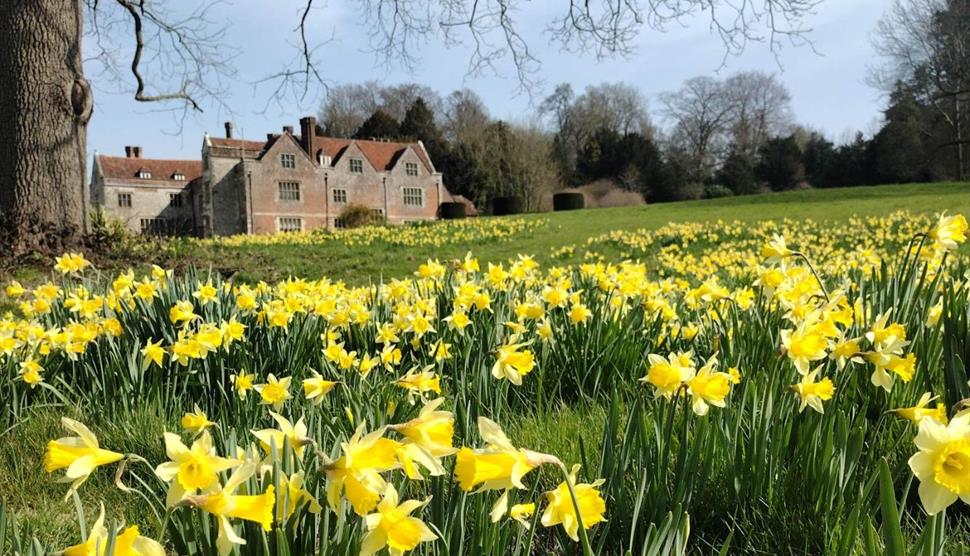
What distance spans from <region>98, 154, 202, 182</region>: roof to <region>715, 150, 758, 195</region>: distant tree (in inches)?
1552

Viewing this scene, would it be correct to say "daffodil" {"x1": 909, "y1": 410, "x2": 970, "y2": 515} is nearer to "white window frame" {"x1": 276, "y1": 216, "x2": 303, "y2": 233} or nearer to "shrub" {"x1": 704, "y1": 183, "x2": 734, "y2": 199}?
"white window frame" {"x1": 276, "y1": 216, "x2": 303, "y2": 233}

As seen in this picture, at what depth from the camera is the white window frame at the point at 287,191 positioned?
41.2 m

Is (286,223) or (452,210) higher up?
(452,210)

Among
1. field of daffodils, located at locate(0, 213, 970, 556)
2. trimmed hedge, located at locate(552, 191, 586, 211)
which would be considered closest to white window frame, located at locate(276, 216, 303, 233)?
trimmed hedge, located at locate(552, 191, 586, 211)

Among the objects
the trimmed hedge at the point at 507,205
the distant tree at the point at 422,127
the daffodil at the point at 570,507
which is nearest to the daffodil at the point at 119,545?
the daffodil at the point at 570,507

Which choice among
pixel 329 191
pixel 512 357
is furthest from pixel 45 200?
pixel 329 191

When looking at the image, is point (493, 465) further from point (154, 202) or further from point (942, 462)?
point (154, 202)

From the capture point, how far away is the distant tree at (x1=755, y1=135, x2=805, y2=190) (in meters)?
44.8

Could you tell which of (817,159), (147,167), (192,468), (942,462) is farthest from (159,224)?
(942,462)

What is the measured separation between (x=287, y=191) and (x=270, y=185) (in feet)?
3.92

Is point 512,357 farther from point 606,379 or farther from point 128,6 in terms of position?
point 128,6

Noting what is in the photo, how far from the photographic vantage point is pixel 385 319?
331cm

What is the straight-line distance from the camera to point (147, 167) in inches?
Result: 1884

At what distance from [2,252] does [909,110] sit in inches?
1713
